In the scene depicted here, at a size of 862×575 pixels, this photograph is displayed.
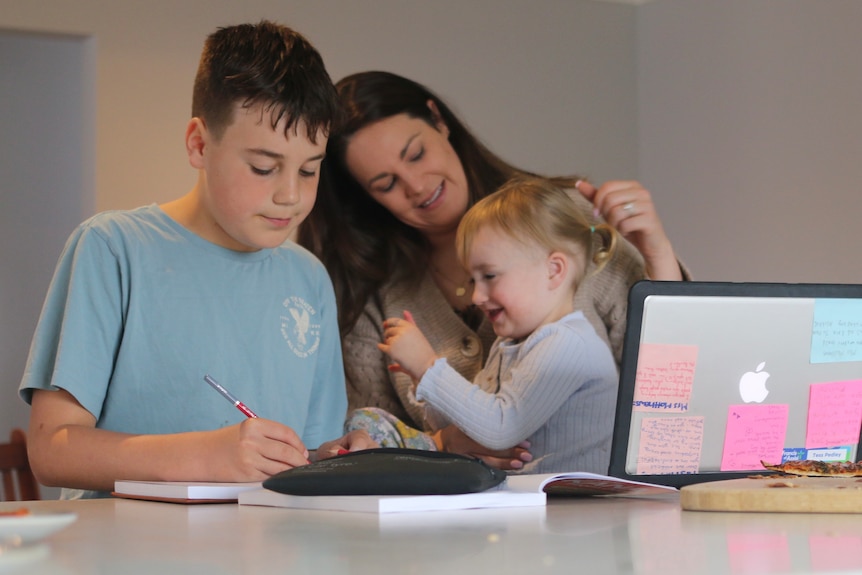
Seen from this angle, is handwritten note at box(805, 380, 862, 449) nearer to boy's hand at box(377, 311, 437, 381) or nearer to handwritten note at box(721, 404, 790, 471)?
handwritten note at box(721, 404, 790, 471)

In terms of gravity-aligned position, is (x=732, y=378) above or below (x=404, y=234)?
below

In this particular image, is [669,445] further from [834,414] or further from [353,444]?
[353,444]

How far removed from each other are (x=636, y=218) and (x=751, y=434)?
2.92ft

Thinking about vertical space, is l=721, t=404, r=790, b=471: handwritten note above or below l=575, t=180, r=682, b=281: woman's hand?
below

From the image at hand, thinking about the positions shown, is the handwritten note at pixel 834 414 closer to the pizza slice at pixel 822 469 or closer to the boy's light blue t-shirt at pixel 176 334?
the pizza slice at pixel 822 469

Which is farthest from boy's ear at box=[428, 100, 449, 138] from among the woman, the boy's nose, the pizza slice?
the pizza slice

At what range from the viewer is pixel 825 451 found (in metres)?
1.16

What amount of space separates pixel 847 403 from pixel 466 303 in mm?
1227

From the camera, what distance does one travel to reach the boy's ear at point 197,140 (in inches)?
62.7

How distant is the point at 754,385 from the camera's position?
1110 millimetres

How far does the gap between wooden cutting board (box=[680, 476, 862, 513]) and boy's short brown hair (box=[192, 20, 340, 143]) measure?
910 millimetres

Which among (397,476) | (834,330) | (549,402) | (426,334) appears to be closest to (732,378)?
(834,330)

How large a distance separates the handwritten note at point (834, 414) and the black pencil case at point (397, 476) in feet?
1.41

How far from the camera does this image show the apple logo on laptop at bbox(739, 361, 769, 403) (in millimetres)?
1105
